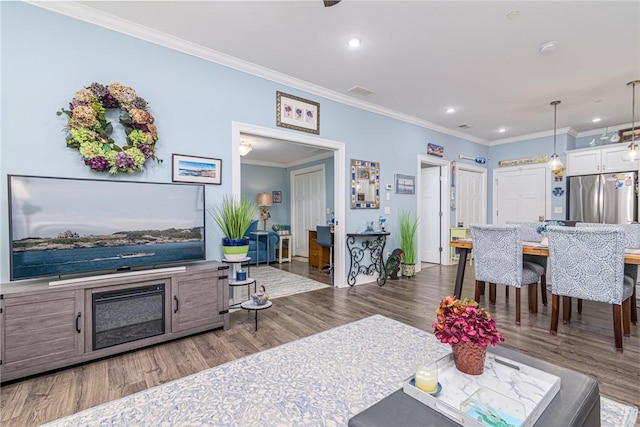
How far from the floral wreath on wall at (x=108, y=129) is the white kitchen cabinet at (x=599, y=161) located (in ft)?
23.8

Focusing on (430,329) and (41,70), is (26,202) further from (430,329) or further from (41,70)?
(430,329)

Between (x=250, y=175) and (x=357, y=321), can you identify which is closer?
(x=357, y=321)

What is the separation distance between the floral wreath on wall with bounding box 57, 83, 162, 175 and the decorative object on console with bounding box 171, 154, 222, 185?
0.84ft

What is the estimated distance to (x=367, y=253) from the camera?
182 inches

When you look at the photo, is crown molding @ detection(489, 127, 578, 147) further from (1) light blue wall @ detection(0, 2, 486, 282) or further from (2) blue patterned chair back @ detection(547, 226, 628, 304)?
(1) light blue wall @ detection(0, 2, 486, 282)

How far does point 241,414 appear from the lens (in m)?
1.59

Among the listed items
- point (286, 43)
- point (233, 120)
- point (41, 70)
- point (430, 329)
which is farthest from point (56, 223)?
point (430, 329)

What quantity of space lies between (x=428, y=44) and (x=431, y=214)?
156 inches

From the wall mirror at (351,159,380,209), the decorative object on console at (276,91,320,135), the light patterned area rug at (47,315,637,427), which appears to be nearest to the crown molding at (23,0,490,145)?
the decorative object on console at (276,91,320,135)

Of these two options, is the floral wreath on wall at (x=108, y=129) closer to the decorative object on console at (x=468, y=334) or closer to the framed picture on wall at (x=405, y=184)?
the decorative object on console at (x=468, y=334)

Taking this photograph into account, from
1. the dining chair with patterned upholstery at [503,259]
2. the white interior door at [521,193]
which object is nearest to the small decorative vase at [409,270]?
the dining chair with patterned upholstery at [503,259]

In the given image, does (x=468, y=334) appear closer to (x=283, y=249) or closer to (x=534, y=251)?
(x=534, y=251)

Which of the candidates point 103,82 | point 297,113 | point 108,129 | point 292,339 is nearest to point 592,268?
point 292,339

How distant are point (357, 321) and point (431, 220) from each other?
397 cm
